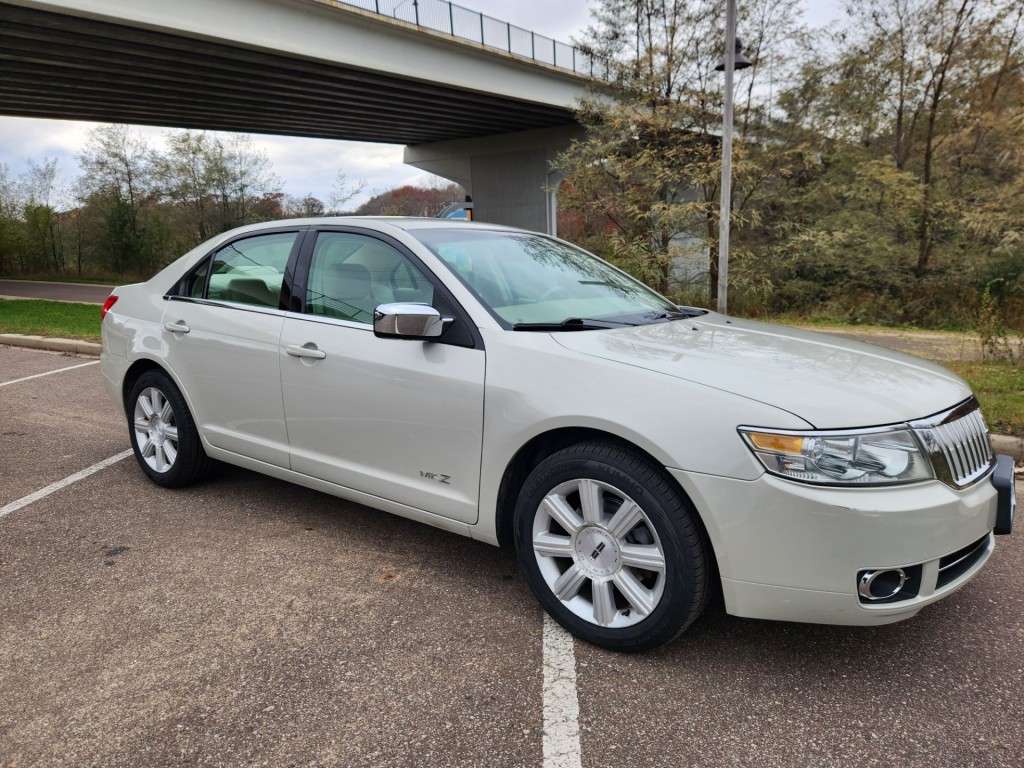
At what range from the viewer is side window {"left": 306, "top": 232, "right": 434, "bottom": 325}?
3.22 m

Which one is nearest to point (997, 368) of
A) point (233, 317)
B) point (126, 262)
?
point (233, 317)

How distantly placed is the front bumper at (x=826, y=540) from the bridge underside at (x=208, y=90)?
18.8 m

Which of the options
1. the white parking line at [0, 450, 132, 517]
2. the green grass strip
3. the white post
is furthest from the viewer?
the green grass strip

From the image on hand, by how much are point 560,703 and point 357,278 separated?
2.09 m

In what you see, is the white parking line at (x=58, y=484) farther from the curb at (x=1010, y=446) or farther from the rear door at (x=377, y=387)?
the curb at (x=1010, y=446)

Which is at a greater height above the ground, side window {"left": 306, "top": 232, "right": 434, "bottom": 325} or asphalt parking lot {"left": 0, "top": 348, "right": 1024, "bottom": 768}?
side window {"left": 306, "top": 232, "right": 434, "bottom": 325}

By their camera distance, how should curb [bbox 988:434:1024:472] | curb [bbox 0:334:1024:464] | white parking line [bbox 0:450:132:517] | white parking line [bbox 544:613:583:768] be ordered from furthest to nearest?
curb [bbox 0:334:1024:464]
curb [bbox 988:434:1024:472]
white parking line [bbox 0:450:132:517]
white parking line [bbox 544:613:583:768]

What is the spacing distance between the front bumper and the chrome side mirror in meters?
1.12

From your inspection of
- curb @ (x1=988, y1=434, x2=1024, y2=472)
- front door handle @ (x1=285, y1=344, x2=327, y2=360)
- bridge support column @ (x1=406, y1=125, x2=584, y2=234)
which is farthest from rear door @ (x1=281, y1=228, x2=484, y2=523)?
bridge support column @ (x1=406, y1=125, x2=584, y2=234)

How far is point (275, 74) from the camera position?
21.4 meters

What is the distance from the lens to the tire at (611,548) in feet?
7.76

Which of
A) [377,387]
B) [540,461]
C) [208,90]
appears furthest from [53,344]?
[208,90]

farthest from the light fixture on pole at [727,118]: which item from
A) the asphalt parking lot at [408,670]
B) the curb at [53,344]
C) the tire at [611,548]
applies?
the curb at [53,344]

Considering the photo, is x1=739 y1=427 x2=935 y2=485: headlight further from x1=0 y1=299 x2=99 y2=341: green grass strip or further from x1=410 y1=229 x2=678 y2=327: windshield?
x1=0 y1=299 x2=99 y2=341: green grass strip
